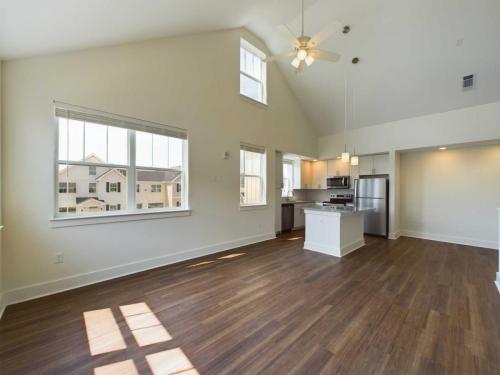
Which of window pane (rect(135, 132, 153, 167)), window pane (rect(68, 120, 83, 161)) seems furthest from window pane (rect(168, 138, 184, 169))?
window pane (rect(68, 120, 83, 161))

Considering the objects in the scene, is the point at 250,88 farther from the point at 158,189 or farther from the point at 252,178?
the point at 158,189

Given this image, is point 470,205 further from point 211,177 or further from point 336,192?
point 211,177

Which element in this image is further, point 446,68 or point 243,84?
point 243,84

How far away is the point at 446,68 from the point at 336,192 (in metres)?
3.84

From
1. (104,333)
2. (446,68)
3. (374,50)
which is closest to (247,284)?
(104,333)

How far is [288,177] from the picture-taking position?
7113 millimetres

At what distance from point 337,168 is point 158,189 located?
5273mm

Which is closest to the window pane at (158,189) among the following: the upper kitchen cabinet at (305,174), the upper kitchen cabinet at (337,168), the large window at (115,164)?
the large window at (115,164)

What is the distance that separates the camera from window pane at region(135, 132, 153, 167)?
3.31 meters

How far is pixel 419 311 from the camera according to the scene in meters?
2.28

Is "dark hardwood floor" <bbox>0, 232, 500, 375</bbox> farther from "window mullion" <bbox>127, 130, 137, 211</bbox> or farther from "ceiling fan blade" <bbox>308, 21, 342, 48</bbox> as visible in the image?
"ceiling fan blade" <bbox>308, 21, 342, 48</bbox>

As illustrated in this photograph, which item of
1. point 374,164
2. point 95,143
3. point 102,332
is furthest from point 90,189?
point 374,164

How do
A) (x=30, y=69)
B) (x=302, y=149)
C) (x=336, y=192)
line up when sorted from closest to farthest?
(x=30, y=69) < (x=302, y=149) < (x=336, y=192)

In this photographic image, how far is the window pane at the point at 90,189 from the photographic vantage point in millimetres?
2725
